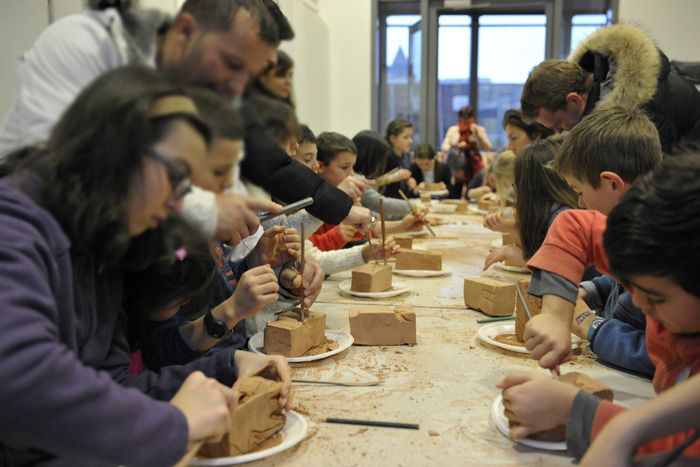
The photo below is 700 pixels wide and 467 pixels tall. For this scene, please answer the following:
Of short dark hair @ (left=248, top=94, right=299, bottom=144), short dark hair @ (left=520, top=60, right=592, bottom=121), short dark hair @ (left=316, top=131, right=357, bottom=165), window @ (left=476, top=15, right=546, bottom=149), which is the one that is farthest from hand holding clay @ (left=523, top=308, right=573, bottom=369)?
window @ (left=476, top=15, right=546, bottom=149)

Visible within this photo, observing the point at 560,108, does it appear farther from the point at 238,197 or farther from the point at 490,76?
the point at 490,76

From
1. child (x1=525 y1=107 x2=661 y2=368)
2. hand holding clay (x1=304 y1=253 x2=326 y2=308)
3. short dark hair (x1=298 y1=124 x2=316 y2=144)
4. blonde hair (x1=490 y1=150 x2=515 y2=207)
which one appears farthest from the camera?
blonde hair (x1=490 y1=150 x2=515 y2=207)

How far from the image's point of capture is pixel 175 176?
54 cm

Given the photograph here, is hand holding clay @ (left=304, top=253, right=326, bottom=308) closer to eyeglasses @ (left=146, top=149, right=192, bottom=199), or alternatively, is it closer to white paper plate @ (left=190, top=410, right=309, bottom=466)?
white paper plate @ (left=190, top=410, right=309, bottom=466)

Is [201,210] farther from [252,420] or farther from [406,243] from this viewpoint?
[406,243]

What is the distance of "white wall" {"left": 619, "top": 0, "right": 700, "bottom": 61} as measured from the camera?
605cm

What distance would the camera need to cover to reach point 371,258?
2.18m

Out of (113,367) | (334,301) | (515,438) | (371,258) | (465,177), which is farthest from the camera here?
(465,177)

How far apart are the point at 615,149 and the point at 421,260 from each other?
108 cm

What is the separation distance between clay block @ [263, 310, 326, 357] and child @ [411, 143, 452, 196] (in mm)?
4265

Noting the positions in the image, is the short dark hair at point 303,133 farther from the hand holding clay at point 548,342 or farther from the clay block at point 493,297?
the clay block at point 493,297

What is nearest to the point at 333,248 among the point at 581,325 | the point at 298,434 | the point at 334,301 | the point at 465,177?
the point at 334,301

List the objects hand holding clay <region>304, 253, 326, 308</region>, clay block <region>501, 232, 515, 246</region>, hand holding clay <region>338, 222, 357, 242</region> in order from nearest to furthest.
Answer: hand holding clay <region>304, 253, 326, 308</region>
hand holding clay <region>338, 222, 357, 242</region>
clay block <region>501, 232, 515, 246</region>

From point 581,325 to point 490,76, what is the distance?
18.7 feet
